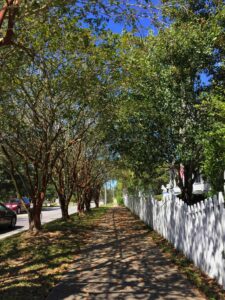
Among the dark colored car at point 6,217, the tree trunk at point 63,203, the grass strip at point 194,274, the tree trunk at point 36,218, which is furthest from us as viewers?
the tree trunk at point 63,203

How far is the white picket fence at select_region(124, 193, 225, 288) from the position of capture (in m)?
7.48

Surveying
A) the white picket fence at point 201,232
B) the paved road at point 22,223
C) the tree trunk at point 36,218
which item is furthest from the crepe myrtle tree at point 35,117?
the white picket fence at point 201,232

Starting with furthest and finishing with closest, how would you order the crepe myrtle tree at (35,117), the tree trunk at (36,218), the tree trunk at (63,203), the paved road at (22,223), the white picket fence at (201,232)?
1. the tree trunk at (63,203)
2. the paved road at (22,223)
3. the tree trunk at (36,218)
4. the crepe myrtle tree at (35,117)
5. the white picket fence at (201,232)

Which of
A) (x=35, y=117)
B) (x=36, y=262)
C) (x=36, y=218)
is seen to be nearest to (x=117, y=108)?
(x=35, y=117)

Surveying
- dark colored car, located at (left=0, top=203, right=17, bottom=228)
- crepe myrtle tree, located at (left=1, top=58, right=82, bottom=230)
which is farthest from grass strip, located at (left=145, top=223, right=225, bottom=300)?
dark colored car, located at (left=0, top=203, right=17, bottom=228)

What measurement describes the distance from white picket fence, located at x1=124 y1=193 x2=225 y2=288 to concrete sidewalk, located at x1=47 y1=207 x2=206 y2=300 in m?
0.53

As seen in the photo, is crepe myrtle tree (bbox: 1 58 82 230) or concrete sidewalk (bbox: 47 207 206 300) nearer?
concrete sidewalk (bbox: 47 207 206 300)

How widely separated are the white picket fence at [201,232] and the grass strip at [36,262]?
2827 mm

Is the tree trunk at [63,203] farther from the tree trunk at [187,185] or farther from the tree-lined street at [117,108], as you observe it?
the tree trunk at [187,185]

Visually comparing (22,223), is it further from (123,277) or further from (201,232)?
(201,232)

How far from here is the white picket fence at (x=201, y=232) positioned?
748 centimetres

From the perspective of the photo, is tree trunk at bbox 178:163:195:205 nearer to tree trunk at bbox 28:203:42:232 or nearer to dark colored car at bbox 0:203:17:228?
tree trunk at bbox 28:203:42:232

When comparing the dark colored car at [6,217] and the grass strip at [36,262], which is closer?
the grass strip at [36,262]

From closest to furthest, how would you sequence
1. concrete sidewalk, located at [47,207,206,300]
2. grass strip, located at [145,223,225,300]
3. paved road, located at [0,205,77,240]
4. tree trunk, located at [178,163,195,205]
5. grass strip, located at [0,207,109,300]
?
1. grass strip, located at [145,223,225,300]
2. concrete sidewalk, located at [47,207,206,300]
3. grass strip, located at [0,207,109,300]
4. tree trunk, located at [178,163,195,205]
5. paved road, located at [0,205,77,240]
